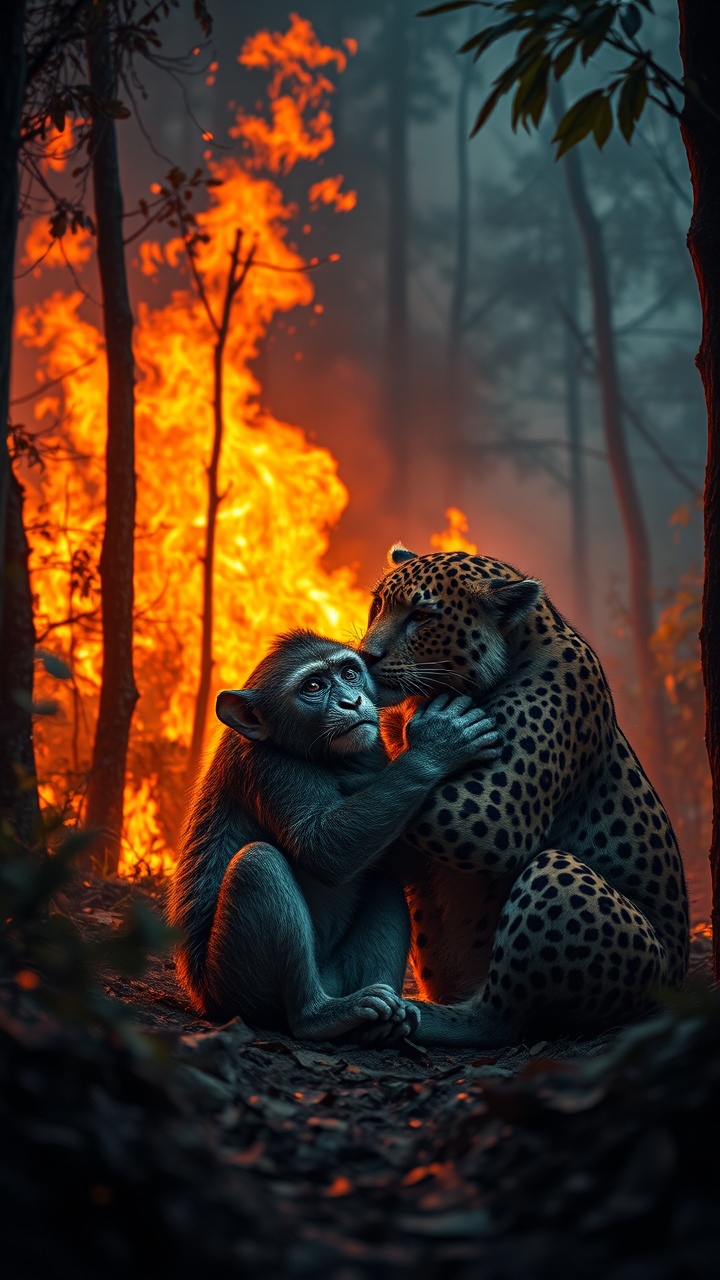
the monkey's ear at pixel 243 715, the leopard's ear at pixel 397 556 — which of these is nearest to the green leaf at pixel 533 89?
the leopard's ear at pixel 397 556

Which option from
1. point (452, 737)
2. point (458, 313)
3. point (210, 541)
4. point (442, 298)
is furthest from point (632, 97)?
point (442, 298)

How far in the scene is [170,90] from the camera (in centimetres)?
2489

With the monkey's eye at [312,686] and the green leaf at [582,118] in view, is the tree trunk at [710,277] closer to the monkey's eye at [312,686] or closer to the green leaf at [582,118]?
the green leaf at [582,118]

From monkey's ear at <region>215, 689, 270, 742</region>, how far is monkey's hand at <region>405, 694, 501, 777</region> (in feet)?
1.88

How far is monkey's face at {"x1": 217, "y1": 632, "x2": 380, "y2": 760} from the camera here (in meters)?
4.17

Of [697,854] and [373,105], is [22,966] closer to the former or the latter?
[697,854]

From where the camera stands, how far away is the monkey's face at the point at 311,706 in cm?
417

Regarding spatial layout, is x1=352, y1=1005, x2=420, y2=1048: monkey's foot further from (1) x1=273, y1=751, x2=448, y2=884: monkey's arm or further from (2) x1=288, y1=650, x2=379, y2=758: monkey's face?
(2) x1=288, y1=650, x2=379, y2=758: monkey's face

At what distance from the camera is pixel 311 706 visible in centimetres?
419

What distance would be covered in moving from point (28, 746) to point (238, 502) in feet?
28.9

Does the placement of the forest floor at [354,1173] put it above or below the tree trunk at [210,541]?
below

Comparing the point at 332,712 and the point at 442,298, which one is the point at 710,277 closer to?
→ the point at 332,712

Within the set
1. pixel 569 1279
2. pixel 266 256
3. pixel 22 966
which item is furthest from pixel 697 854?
pixel 569 1279

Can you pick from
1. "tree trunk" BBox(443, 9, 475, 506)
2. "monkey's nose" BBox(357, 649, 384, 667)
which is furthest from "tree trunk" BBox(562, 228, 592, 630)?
"monkey's nose" BBox(357, 649, 384, 667)
